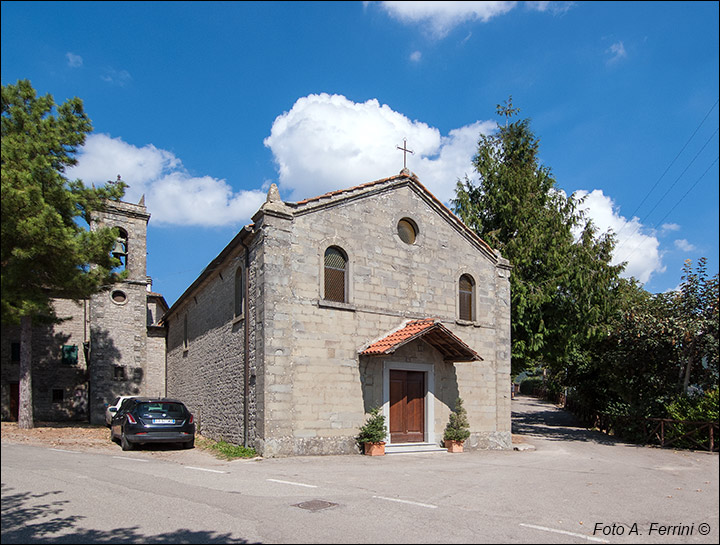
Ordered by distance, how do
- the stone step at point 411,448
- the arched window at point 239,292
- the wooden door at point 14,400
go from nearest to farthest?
1. the wooden door at point 14,400
2. the stone step at point 411,448
3. the arched window at point 239,292

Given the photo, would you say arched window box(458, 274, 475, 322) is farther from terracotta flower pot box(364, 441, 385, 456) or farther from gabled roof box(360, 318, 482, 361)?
terracotta flower pot box(364, 441, 385, 456)

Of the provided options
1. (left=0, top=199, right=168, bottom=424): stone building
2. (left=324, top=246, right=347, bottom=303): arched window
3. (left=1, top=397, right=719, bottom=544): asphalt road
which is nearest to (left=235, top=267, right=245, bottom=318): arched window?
(left=324, top=246, right=347, bottom=303): arched window

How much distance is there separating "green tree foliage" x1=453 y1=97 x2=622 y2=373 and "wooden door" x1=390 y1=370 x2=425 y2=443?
21.1 feet

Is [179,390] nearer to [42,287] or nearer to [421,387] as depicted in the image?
[421,387]

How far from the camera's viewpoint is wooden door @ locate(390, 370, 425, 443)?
52.0 ft

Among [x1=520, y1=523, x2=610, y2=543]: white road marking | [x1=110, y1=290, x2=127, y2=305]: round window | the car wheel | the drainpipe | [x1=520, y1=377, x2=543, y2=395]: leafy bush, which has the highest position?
[x1=110, y1=290, x2=127, y2=305]: round window

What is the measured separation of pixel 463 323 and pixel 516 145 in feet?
38.3

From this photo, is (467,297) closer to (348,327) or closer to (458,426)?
(458,426)

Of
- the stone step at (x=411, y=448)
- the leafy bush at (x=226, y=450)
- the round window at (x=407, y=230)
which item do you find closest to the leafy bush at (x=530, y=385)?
the stone step at (x=411, y=448)

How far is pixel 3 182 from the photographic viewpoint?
2.71 m

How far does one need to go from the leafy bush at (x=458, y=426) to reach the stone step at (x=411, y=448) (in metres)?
0.45

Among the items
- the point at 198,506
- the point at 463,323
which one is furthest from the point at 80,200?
the point at 463,323

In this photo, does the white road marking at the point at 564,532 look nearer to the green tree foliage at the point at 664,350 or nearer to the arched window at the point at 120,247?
the arched window at the point at 120,247

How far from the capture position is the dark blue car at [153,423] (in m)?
13.9
